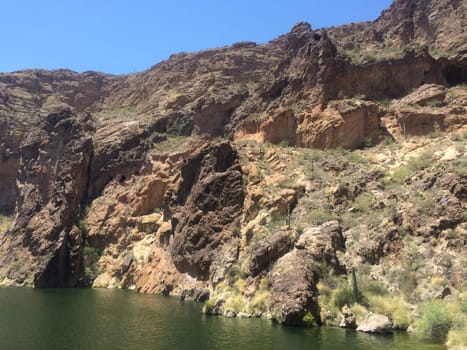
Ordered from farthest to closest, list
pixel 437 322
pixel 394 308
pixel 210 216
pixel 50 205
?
1. pixel 50 205
2. pixel 210 216
3. pixel 394 308
4. pixel 437 322

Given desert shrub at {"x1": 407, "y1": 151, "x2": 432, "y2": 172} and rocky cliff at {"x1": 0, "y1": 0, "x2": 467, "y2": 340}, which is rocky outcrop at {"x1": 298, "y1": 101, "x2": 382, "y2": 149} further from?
desert shrub at {"x1": 407, "y1": 151, "x2": 432, "y2": 172}

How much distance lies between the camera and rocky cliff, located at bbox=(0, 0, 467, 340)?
37219mm

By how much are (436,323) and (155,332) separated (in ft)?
56.7

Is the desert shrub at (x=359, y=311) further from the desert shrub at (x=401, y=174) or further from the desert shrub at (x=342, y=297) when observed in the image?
the desert shrub at (x=401, y=174)

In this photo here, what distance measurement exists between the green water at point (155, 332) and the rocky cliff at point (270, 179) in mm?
3490

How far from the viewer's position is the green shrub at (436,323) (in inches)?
1048

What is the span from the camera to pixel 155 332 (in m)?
30.7

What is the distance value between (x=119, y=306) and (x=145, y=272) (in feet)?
68.2

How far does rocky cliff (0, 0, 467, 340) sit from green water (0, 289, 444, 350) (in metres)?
3.49

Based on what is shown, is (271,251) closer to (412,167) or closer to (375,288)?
(375,288)

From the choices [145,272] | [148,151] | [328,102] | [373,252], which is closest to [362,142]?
[328,102]

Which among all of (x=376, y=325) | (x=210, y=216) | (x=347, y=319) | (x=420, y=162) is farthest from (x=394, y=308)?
(x=210, y=216)

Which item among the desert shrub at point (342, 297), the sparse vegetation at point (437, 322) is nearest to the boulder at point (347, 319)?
the desert shrub at point (342, 297)

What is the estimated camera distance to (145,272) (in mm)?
65625
